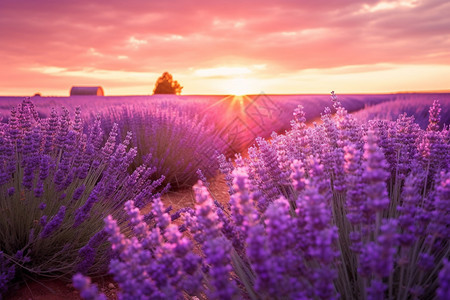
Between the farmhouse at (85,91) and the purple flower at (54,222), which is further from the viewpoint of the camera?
the farmhouse at (85,91)

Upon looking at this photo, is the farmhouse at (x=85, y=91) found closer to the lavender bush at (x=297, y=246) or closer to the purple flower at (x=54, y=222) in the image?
the purple flower at (x=54, y=222)

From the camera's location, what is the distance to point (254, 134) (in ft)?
25.3

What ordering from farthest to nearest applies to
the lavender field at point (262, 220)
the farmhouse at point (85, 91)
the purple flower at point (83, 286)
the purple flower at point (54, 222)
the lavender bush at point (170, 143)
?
the farmhouse at point (85, 91) → the lavender bush at point (170, 143) → the purple flower at point (54, 222) → the lavender field at point (262, 220) → the purple flower at point (83, 286)

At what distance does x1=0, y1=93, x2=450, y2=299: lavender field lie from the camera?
105 cm

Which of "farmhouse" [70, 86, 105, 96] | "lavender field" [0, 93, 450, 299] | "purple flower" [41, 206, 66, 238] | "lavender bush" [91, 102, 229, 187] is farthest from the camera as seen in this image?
"farmhouse" [70, 86, 105, 96]

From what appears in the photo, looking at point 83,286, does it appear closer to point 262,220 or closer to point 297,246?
point 297,246

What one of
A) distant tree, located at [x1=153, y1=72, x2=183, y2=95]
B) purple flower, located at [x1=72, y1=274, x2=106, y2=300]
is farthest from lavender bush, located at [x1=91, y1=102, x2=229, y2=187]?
distant tree, located at [x1=153, y1=72, x2=183, y2=95]

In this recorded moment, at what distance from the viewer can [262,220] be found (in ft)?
6.20

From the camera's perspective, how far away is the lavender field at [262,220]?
1.05 metres

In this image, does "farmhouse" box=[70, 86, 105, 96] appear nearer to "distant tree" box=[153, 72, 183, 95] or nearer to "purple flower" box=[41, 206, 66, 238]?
"distant tree" box=[153, 72, 183, 95]

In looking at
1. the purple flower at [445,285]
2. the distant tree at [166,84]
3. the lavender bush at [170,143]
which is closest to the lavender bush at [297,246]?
the purple flower at [445,285]

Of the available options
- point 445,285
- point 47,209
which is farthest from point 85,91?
point 445,285

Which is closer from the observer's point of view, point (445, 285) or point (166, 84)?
point (445, 285)

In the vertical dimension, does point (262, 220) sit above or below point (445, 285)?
below
